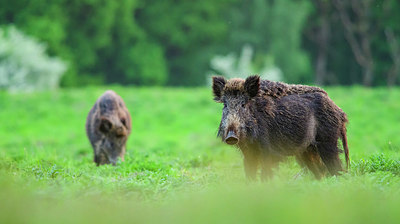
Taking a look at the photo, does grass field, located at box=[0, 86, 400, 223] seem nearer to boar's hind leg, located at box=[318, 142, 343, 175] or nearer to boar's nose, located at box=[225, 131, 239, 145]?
boar's hind leg, located at box=[318, 142, 343, 175]

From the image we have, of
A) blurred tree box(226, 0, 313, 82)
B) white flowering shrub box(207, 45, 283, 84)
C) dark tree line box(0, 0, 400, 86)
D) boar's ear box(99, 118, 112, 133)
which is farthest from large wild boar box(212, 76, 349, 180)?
blurred tree box(226, 0, 313, 82)

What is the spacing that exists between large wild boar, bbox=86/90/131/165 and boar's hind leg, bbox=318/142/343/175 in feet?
16.1

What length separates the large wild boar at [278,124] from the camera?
8289mm

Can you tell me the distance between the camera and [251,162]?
8430 mm

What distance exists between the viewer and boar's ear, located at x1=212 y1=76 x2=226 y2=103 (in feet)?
28.8

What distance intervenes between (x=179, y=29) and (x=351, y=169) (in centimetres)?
4653

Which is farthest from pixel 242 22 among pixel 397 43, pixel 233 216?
pixel 233 216

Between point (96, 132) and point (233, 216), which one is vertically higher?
point (96, 132)

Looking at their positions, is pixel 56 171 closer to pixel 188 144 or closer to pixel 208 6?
pixel 188 144

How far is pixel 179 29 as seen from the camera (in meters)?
54.4

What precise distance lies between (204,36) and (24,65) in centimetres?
2229

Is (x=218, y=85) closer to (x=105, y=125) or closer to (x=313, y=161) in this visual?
(x=313, y=161)

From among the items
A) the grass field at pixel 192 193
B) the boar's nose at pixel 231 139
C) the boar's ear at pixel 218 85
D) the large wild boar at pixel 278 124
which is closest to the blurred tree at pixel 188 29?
the grass field at pixel 192 193

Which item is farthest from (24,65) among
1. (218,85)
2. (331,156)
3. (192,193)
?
(192,193)
